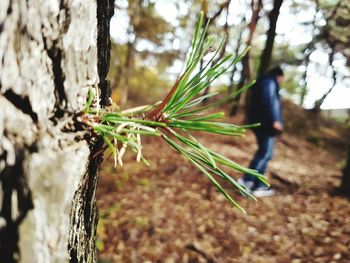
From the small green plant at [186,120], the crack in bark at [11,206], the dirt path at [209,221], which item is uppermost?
the small green plant at [186,120]

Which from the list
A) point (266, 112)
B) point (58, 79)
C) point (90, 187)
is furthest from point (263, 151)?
point (58, 79)

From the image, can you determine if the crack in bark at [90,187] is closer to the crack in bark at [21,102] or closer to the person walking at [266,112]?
the crack in bark at [21,102]

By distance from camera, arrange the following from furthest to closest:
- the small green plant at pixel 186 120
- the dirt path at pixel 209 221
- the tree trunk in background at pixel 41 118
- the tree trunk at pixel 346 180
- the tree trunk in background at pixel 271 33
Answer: the tree trunk in background at pixel 271 33 → the tree trunk at pixel 346 180 → the dirt path at pixel 209 221 → the small green plant at pixel 186 120 → the tree trunk in background at pixel 41 118

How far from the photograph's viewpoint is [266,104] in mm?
3434

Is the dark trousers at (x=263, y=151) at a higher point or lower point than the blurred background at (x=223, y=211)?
higher

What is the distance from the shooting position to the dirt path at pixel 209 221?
2676mm

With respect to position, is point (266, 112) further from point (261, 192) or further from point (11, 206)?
point (11, 206)

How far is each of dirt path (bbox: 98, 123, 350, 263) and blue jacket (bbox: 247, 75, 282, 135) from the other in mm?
1103

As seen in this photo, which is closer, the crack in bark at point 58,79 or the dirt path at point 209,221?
the crack in bark at point 58,79

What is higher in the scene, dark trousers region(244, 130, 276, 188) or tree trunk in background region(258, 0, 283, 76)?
tree trunk in background region(258, 0, 283, 76)

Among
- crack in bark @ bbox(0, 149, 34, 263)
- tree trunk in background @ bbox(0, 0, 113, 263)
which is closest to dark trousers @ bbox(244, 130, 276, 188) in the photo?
tree trunk in background @ bbox(0, 0, 113, 263)

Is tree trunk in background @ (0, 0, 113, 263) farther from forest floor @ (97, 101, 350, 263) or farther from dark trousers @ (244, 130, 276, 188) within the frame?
dark trousers @ (244, 130, 276, 188)

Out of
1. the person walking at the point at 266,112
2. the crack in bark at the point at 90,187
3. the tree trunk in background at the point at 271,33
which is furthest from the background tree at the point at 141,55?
the crack in bark at the point at 90,187

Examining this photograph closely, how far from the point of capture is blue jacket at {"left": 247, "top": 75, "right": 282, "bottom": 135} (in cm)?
344
